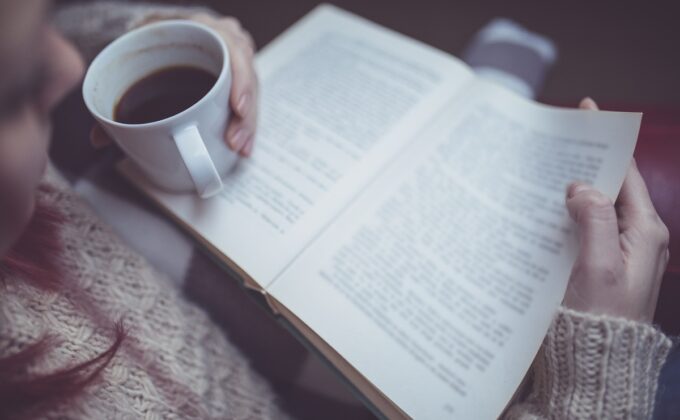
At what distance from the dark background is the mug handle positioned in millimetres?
887

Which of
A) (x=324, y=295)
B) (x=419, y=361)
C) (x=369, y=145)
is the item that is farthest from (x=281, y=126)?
(x=419, y=361)

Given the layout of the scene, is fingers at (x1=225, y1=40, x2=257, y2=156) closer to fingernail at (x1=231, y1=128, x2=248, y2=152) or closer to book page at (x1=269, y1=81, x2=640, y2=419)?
fingernail at (x1=231, y1=128, x2=248, y2=152)

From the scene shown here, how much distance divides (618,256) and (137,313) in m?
0.49

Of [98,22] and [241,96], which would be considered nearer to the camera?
[241,96]

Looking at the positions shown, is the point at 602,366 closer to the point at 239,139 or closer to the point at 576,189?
the point at 576,189

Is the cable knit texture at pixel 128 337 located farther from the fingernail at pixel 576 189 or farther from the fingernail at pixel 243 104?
the fingernail at pixel 576 189

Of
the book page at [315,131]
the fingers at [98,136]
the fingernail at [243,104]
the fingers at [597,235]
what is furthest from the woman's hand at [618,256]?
the fingers at [98,136]

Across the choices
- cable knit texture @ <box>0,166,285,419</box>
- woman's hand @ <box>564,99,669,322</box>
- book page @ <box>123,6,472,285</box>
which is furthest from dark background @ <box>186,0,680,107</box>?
cable knit texture @ <box>0,166,285,419</box>

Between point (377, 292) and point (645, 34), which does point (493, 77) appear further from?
point (645, 34)

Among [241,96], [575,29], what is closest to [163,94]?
[241,96]

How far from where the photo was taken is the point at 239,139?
52 cm

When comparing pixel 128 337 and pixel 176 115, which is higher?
pixel 176 115

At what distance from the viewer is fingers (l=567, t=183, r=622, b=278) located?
1.33 feet

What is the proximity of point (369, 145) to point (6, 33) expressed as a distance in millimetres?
408
